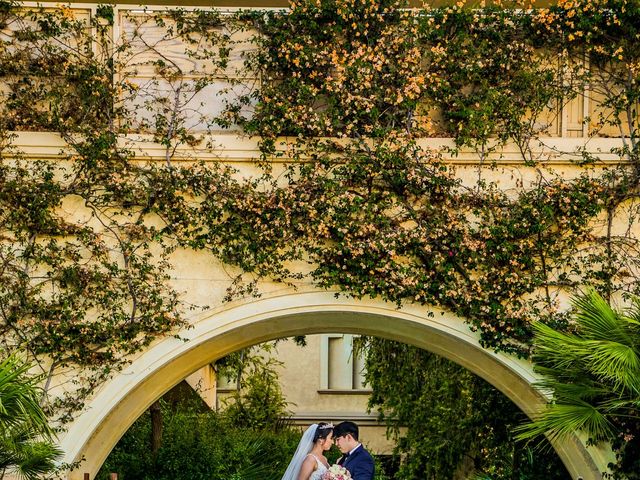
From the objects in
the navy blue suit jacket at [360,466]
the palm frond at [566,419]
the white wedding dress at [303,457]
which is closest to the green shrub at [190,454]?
the white wedding dress at [303,457]

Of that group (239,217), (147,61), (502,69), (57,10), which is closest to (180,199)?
(239,217)

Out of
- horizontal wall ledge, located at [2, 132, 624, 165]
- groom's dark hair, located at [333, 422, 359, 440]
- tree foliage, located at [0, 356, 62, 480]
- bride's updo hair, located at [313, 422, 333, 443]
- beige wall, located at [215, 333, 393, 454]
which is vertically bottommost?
tree foliage, located at [0, 356, 62, 480]

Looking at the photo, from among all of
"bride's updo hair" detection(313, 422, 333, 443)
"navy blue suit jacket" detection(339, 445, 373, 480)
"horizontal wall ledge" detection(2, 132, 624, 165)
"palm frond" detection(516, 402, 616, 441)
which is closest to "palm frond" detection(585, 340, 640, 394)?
"palm frond" detection(516, 402, 616, 441)

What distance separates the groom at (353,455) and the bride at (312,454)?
353 millimetres

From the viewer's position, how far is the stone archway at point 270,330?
13547 mm

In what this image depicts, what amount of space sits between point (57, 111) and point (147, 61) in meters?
1.16

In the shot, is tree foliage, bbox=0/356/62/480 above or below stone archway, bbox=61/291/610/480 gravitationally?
below

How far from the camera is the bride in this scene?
14.2 metres

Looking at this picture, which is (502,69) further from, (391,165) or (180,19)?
(180,19)

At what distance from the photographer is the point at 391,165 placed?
13773 millimetres

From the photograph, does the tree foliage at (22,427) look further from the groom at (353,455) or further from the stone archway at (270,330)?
the groom at (353,455)

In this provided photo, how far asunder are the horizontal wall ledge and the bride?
315 centimetres

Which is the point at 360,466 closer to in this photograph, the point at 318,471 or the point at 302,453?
the point at 318,471

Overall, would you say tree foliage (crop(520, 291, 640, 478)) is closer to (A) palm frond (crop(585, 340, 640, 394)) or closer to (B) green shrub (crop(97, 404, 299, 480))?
(A) palm frond (crop(585, 340, 640, 394))
